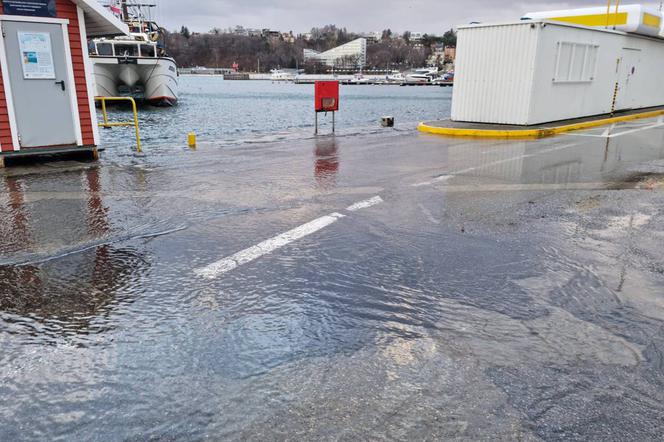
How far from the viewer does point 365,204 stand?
6.82 metres

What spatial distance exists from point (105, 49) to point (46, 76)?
3010 centimetres

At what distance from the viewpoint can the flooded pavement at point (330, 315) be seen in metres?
2.61

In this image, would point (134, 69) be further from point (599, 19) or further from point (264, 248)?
point (264, 248)

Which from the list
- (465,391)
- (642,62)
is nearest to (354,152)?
(465,391)

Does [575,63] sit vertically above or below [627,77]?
above

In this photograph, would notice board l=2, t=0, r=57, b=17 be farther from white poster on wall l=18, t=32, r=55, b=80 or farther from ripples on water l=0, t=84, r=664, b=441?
ripples on water l=0, t=84, r=664, b=441

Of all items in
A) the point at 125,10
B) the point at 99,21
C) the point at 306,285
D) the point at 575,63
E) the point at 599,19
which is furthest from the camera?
the point at 125,10

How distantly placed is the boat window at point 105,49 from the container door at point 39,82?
29.6 metres

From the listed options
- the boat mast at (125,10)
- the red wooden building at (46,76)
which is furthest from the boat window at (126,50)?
the red wooden building at (46,76)

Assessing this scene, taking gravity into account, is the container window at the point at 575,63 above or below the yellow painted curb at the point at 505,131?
above

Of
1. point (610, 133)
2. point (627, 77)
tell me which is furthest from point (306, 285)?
point (627, 77)

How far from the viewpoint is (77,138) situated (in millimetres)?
10273

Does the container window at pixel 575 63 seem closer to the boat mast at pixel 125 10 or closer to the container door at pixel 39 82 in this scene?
the container door at pixel 39 82

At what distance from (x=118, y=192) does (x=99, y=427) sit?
5.65 m
